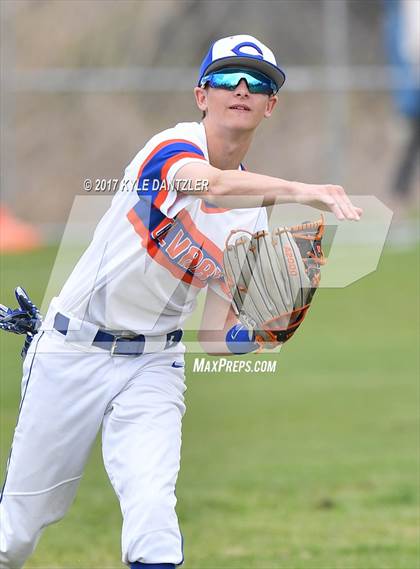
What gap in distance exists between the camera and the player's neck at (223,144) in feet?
14.5

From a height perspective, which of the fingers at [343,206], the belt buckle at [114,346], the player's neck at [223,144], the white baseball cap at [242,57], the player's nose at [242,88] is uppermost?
the white baseball cap at [242,57]

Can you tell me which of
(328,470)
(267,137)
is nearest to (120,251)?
(328,470)

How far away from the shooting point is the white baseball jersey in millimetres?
4402

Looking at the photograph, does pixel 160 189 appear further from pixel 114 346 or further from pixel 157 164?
pixel 114 346

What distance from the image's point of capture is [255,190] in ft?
12.9

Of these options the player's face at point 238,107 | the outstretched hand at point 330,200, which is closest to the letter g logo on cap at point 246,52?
the player's face at point 238,107

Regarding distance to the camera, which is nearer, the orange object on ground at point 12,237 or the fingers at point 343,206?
the fingers at point 343,206

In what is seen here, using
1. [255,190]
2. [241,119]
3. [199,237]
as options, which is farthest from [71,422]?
[241,119]

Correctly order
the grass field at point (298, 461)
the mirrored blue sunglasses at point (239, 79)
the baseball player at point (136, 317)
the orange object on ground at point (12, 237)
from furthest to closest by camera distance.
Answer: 1. the orange object on ground at point (12, 237)
2. the grass field at point (298, 461)
3. the mirrored blue sunglasses at point (239, 79)
4. the baseball player at point (136, 317)

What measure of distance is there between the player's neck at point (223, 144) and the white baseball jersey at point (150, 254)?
0.04m

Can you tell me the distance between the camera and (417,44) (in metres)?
19.2

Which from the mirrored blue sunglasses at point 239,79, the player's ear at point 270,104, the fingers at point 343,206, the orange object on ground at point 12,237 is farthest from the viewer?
the orange object on ground at point 12,237

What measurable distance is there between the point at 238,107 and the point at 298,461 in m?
4.65

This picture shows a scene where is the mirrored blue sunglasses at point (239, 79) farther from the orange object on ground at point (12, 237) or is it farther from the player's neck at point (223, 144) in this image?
the orange object on ground at point (12, 237)
